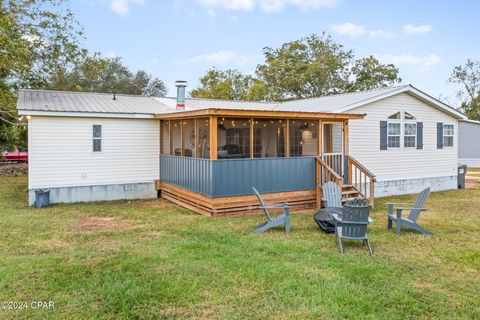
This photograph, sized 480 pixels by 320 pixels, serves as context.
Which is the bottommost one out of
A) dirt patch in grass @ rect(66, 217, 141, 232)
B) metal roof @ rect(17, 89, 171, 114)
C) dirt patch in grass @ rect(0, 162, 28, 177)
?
dirt patch in grass @ rect(66, 217, 141, 232)

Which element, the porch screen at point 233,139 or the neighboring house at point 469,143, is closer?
the porch screen at point 233,139

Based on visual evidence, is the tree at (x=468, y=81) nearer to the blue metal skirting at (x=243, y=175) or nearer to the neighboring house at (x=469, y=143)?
the neighboring house at (x=469, y=143)

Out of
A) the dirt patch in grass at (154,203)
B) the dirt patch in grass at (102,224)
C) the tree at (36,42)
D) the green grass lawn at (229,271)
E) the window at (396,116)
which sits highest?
the tree at (36,42)

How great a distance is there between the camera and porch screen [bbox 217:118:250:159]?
956cm

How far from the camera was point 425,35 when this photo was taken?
76.1ft

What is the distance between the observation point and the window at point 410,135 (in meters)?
12.9

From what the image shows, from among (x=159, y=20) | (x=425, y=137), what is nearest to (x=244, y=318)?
(x=425, y=137)

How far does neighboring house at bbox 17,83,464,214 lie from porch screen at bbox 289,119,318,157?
3cm

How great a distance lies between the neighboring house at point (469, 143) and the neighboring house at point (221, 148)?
13.5 m

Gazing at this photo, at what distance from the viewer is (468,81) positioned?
39.8 m

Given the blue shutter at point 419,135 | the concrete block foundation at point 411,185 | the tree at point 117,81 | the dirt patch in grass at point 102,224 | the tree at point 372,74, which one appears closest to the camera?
the dirt patch in grass at point 102,224

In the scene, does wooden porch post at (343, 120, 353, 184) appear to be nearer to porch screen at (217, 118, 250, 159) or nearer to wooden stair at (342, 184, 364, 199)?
wooden stair at (342, 184, 364, 199)

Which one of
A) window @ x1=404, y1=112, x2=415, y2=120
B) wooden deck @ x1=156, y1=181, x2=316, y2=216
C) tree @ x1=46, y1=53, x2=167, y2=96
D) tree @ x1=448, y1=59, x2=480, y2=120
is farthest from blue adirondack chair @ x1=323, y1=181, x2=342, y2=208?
tree @ x1=448, y1=59, x2=480, y2=120

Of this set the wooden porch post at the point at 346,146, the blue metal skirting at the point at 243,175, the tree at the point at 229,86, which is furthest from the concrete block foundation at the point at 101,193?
the tree at the point at 229,86
